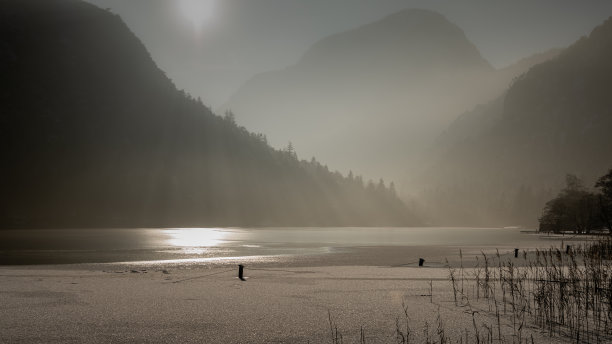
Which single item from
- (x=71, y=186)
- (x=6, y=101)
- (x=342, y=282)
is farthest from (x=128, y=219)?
(x=342, y=282)

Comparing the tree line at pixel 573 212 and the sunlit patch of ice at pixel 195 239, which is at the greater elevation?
the tree line at pixel 573 212

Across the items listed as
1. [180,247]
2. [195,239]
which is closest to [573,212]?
[195,239]

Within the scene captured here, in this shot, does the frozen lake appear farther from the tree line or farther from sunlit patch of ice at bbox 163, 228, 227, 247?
the tree line

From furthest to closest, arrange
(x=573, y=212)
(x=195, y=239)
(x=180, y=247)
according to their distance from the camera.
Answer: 1. (x=573, y=212)
2. (x=195, y=239)
3. (x=180, y=247)

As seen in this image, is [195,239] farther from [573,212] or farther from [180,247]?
[573,212]

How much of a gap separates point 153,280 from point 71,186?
17792 centimetres

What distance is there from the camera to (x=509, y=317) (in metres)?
17.0

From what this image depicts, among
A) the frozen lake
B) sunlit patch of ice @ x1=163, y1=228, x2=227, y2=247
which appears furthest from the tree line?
sunlit patch of ice @ x1=163, y1=228, x2=227, y2=247

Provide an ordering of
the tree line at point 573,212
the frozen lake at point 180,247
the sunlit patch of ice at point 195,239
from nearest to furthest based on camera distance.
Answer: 1. the frozen lake at point 180,247
2. the sunlit patch of ice at point 195,239
3. the tree line at point 573,212

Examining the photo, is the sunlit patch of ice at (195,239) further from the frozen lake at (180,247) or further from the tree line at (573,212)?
the tree line at (573,212)

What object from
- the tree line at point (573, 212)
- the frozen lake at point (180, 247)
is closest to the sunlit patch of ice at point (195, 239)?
the frozen lake at point (180, 247)

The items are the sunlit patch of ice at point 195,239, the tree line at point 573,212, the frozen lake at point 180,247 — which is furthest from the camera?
the tree line at point 573,212

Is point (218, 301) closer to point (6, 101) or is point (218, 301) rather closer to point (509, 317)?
point (509, 317)

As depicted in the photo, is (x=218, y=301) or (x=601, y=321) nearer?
(x=601, y=321)
